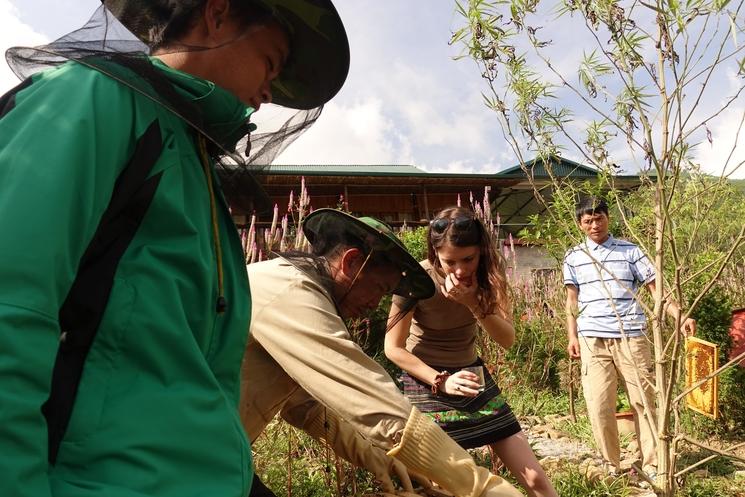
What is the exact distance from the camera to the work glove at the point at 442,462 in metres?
1.59

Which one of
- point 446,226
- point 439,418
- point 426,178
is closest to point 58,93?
point 446,226

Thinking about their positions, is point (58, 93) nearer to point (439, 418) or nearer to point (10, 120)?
point (10, 120)

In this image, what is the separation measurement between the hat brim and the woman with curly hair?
136 centimetres

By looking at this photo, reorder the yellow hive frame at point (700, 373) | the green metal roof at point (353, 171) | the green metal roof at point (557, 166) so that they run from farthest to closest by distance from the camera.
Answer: the green metal roof at point (353, 171), the yellow hive frame at point (700, 373), the green metal roof at point (557, 166)

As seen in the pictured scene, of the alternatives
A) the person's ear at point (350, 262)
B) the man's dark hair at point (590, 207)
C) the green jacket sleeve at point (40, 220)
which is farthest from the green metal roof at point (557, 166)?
the green jacket sleeve at point (40, 220)

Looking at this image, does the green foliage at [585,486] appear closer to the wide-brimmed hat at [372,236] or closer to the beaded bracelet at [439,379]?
the beaded bracelet at [439,379]

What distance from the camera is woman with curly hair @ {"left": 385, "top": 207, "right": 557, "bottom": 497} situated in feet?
8.70

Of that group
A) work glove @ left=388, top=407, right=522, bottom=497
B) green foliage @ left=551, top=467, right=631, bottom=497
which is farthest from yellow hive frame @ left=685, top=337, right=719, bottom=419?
work glove @ left=388, top=407, right=522, bottom=497

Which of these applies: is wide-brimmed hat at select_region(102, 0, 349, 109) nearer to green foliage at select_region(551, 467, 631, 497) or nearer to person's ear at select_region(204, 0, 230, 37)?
person's ear at select_region(204, 0, 230, 37)

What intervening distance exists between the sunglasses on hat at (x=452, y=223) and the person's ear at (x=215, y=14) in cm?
184

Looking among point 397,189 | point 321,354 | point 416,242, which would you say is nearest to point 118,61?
point 321,354

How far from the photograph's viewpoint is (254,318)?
5.64 feet

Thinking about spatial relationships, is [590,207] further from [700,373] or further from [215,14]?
[215,14]

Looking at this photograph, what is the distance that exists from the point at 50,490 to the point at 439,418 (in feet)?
7.54
